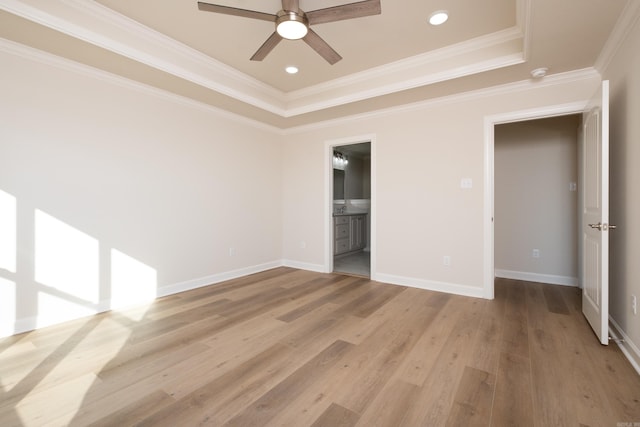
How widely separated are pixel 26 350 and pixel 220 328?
1431mm

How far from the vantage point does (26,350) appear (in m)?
2.24

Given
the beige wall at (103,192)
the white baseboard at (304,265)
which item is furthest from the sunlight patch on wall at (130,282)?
the white baseboard at (304,265)

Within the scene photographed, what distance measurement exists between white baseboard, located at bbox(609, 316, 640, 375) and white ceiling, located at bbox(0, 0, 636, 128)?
2.40 m

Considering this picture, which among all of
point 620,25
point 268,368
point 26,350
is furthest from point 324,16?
point 26,350

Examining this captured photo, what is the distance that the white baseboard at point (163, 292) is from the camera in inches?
99.4

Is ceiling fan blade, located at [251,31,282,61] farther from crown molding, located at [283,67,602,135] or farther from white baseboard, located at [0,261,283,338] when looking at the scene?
white baseboard, located at [0,261,283,338]

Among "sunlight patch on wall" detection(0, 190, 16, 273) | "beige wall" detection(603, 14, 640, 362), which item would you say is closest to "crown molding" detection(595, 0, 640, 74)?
"beige wall" detection(603, 14, 640, 362)

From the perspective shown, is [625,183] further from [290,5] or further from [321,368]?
[290,5]

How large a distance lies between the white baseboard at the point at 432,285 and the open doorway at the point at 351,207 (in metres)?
0.95

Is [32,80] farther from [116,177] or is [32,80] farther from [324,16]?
[324,16]

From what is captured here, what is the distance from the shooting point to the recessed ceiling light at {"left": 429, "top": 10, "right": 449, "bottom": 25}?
2498mm

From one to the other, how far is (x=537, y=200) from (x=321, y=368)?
13.3 feet

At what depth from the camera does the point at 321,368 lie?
1990 mm

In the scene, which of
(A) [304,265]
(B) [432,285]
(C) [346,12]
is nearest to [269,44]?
(C) [346,12]
